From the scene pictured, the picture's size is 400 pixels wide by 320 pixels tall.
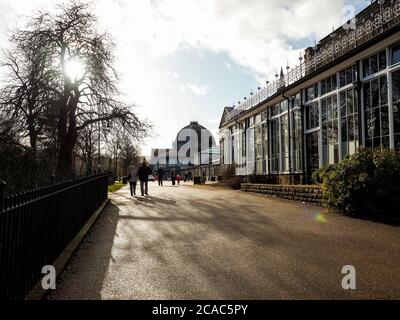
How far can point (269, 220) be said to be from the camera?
34.2ft

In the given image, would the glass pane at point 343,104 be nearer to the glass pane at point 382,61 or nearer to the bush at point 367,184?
the glass pane at point 382,61

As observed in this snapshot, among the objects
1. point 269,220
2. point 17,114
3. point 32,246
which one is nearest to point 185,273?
point 32,246

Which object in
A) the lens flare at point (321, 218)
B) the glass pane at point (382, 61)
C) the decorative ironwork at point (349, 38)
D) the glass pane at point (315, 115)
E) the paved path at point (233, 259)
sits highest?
the decorative ironwork at point (349, 38)

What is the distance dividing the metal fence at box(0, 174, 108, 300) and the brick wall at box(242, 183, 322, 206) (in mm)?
9484

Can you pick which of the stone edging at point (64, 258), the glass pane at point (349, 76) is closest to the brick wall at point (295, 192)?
the glass pane at point (349, 76)

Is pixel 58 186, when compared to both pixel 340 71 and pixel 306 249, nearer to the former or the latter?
pixel 306 249

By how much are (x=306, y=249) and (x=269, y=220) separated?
363cm

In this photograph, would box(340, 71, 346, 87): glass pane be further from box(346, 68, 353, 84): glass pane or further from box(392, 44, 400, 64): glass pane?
box(392, 44, 400, 64): glass pane

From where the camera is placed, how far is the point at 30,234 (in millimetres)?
4531

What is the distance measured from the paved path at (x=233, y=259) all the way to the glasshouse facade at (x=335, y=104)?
5866mm

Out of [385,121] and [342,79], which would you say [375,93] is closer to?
[385,121]

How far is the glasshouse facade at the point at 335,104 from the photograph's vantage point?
13.8m

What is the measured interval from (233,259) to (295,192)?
10394mm

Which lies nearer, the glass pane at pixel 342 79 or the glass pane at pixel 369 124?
the glass pane at pixel 369 124
